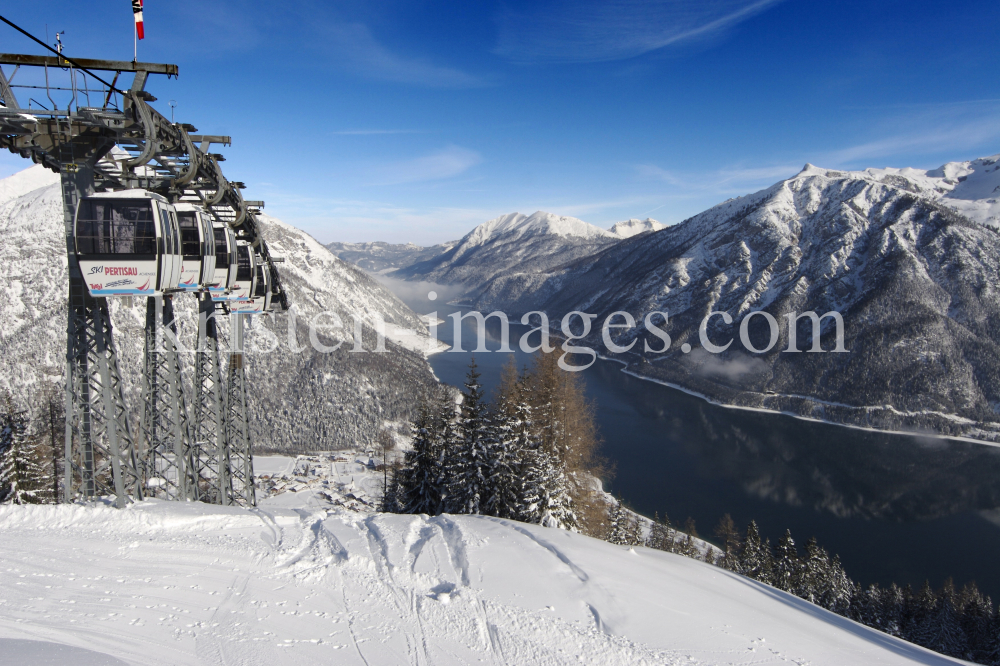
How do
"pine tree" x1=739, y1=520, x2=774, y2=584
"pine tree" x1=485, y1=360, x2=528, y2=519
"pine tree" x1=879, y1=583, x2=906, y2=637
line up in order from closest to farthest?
"pine tree" x1=485, y1=360, x2=528, y2=519, "pine tree" x1=879, y1=583, x2=906, y2=637, "pine tree" x1=739, y1=520, x2=774, y2=584

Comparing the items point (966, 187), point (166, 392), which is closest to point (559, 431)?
point (166, 392)

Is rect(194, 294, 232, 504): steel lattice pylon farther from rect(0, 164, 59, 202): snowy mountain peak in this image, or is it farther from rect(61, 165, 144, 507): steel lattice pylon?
rect(0, 164, 59, 202): snowy mountain peak

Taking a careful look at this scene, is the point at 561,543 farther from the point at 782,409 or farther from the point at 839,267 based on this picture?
the point at 839,267

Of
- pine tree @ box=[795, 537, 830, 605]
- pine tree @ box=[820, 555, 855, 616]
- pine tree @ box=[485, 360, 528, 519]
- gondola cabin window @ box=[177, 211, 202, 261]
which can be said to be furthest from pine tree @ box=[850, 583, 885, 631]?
gondola cabin window @ box=[177, 211, 202, 261]

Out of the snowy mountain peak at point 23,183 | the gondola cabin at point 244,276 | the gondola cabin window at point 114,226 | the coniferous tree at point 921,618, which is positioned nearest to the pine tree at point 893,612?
the coniferous tree at point 921,618

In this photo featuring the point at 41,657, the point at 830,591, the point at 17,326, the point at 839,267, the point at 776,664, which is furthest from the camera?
the point at 839,267

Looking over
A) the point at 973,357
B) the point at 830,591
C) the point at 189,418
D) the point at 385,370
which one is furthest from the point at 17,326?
the point at 973,357
